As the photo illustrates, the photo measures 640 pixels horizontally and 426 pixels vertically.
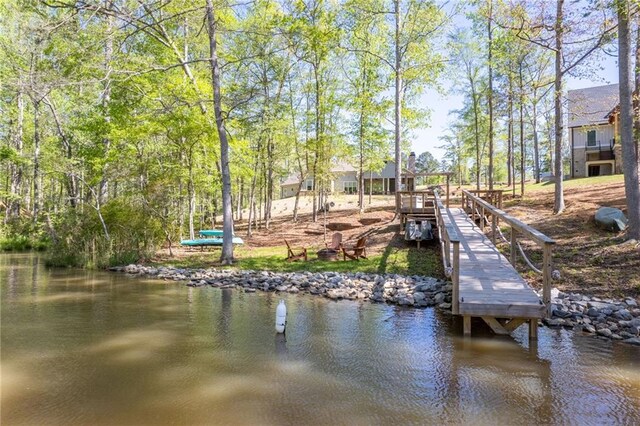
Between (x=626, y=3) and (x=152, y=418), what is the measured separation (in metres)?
10.4

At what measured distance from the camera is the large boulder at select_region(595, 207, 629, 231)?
975 cm

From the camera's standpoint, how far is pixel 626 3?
7941 mm

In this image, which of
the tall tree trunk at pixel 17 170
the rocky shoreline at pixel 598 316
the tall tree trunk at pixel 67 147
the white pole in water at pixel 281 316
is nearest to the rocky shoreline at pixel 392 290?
the rocky shoreline at pixel 598 316

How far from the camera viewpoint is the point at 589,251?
9.02m

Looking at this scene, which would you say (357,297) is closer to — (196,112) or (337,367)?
(337,367)

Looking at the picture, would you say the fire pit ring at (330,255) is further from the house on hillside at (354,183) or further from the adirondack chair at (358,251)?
the house on hillside at (354,183)

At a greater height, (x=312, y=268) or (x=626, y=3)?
(x=626, y=3)

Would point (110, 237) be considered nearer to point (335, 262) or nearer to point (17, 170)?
point (335, 262)

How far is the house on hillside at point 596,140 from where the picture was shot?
2464 centimetres

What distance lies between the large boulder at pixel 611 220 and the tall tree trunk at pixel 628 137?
88 cm

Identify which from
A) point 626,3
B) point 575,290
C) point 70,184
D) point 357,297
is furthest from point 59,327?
point 70,184

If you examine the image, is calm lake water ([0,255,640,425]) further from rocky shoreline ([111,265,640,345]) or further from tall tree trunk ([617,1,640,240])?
tall tree trunk ([617,1,640,240])

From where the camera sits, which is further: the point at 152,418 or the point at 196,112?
the point at 196,112

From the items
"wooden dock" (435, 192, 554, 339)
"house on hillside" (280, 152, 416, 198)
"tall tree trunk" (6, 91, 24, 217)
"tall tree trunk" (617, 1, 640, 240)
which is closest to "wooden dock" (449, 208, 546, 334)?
"wooden dock" (435, 192, 554, 339)
